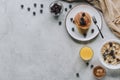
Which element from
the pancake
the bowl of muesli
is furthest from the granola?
the pancake

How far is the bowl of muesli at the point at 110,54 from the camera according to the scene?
2381 millimetres

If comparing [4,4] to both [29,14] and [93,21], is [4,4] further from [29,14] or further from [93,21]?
[93,21]

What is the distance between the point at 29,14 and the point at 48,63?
26 centimetres

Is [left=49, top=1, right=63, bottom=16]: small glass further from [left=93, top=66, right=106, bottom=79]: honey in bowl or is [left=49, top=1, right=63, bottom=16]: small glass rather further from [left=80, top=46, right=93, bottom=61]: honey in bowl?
[left=93, top=66, right=106, bottom=79]: honey in bowl

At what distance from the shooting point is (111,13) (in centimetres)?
240

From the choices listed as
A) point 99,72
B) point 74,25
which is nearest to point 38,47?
point 74,25

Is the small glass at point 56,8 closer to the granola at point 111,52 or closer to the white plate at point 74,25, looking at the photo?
the white plate at point 74,25

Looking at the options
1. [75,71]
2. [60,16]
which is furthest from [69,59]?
[60,16]

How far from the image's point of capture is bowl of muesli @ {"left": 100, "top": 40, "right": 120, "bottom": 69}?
2.38 m

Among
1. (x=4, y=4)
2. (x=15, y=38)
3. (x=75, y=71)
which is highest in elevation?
(x=4, y=4)

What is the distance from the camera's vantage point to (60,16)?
246 centimetres

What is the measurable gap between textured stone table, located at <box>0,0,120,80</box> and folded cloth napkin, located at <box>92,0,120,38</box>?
0.12 feet

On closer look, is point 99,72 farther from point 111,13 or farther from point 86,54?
point 111,13

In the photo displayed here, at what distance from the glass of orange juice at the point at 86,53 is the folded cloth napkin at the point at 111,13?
0.15 meters
